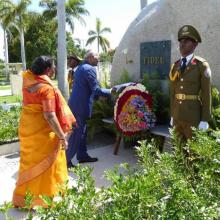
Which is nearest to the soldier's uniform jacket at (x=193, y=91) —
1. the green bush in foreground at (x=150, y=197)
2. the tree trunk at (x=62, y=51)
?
the green bush in foreground at (x=150, y=197)

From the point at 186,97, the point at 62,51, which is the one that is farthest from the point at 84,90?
the point at 62,51

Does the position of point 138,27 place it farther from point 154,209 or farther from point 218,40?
point 154,209

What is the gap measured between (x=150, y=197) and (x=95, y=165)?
12.6ft

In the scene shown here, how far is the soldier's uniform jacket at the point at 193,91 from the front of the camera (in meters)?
4.12

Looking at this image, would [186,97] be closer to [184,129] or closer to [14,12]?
[184,129]

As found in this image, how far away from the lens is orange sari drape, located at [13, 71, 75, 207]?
3.96 m

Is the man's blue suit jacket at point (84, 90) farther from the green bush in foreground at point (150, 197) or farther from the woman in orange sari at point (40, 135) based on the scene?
the green bush in foreground at point (150, 197)

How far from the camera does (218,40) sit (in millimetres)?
5504

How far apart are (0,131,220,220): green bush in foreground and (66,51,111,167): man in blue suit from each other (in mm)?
3262

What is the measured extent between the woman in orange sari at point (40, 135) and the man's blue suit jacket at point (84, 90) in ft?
4.36

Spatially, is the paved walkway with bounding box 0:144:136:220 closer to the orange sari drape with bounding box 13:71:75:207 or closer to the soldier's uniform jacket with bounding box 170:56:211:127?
the orange sari drape with bounding box 13:71:75:207

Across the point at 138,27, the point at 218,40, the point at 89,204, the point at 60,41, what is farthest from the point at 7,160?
the point at 60,41

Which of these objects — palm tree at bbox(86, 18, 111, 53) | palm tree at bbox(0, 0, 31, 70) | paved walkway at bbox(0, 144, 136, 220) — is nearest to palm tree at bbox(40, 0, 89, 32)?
palm tree at bbox(0, 0, 31, 70)

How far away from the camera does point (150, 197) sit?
1.91 metres
